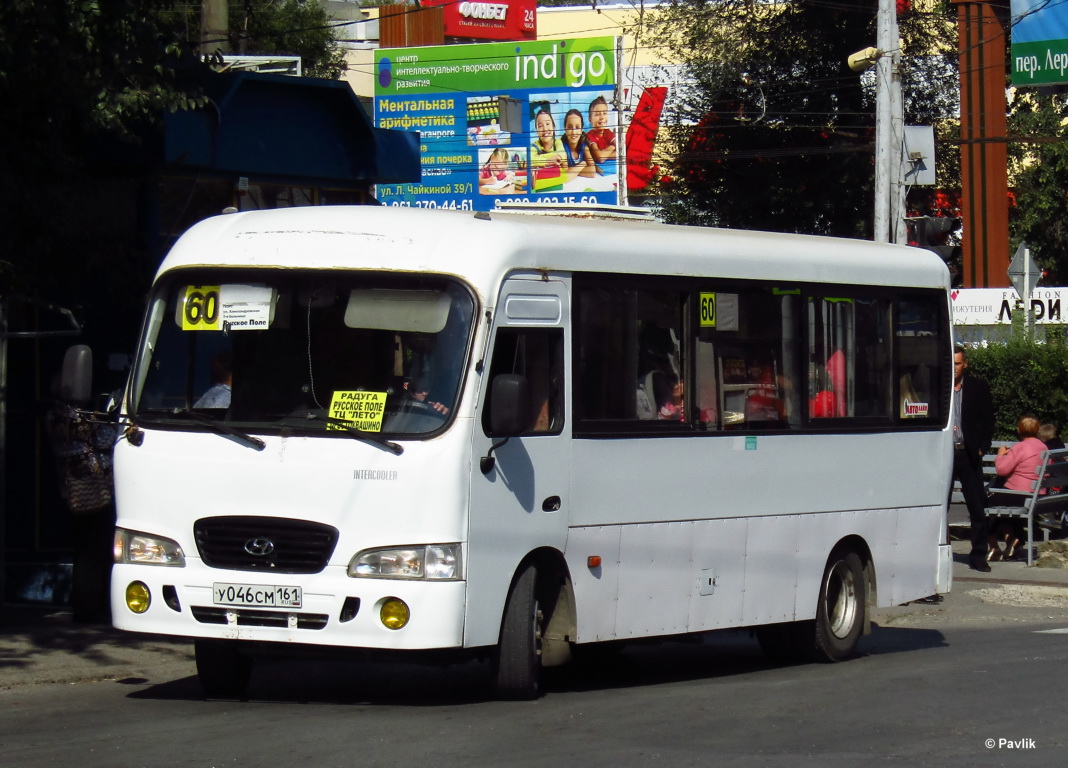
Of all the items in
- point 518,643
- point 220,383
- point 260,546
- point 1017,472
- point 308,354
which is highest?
point 308,354

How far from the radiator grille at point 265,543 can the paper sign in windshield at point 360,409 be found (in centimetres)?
53

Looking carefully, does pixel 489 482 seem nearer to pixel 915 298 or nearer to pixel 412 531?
pixel 412 531

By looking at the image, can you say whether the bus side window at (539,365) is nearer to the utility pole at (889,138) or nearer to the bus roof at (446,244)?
the bus roof at (446,244)

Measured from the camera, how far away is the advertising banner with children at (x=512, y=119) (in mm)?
49125

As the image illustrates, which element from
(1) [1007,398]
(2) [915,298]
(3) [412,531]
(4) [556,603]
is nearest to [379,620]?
(3) [412,531]

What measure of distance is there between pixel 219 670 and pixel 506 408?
7.50 feet

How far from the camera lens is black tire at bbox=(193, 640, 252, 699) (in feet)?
29.8

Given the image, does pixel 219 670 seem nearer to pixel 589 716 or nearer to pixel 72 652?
pixel 72 652

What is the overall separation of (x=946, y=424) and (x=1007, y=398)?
10500 millimetres

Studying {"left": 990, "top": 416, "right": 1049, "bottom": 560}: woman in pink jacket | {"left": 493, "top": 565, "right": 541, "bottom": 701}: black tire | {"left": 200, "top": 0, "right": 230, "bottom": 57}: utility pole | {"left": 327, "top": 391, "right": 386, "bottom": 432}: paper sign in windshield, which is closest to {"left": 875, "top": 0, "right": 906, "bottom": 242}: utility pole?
{"left": 990, "top": 416, "right": 1049, "bottom": 560}: woman in pink jacket

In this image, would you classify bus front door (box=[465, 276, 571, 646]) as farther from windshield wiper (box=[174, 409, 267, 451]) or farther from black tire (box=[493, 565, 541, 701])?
windshield wiper (box=[174, 409, 267, 451])

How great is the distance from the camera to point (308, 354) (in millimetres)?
8516

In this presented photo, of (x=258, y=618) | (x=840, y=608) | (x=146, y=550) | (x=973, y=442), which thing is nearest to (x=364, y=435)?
(x=258, y=618)

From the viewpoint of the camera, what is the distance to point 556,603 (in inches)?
354
